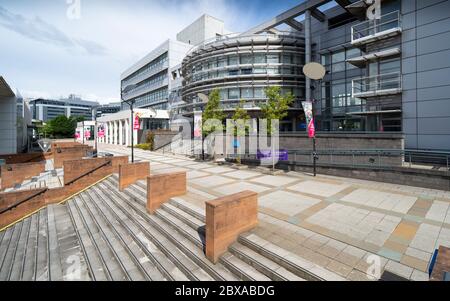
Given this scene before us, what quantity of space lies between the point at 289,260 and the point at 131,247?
4980 millimetres

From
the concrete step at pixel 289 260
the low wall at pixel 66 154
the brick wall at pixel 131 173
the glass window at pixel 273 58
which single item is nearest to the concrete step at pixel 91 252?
the brick wall at pixel 131 173

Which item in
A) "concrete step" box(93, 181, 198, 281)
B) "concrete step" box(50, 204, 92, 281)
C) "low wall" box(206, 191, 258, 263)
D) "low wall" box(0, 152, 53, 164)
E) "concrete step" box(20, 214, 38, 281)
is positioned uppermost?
"low wall" box(0, 152, 53, 164)

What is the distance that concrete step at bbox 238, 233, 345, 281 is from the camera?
4481 millimetres

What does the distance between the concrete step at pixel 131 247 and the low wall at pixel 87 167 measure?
4.99 metres

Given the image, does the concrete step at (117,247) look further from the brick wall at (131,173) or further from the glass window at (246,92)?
the glass window at (246,92)

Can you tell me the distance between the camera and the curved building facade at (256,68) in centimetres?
3253

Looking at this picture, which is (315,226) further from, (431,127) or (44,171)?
(44,171)

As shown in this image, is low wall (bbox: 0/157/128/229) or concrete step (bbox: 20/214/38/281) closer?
concrete step (bbox: 20/214/38/281)

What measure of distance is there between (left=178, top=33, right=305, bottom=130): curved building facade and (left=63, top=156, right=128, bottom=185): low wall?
20.3 m

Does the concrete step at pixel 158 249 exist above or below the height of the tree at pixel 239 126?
below

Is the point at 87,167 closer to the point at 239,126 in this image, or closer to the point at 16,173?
the point at 16,173

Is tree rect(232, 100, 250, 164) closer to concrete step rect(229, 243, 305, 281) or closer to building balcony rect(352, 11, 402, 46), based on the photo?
building balcony rect(352, 11, 402, 46)

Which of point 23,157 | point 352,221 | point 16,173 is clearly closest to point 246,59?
point 23,157

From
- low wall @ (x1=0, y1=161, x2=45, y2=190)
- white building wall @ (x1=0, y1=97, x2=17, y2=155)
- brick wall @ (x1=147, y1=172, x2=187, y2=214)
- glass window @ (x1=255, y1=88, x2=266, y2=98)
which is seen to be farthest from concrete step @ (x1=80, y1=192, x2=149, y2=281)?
glass window @ (x1=255, y1=88, x2=266, y2=98)
